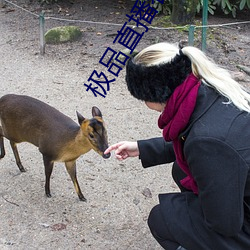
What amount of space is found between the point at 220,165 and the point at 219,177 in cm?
5

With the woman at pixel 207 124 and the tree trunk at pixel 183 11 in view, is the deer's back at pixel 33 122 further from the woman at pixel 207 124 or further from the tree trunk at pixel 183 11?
the tree trunk at pixel 183 11

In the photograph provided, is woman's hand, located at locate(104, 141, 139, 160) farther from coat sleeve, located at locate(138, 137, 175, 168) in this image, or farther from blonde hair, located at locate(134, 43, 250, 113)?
blonde hair, located at locate(134, 43, 250, 113)

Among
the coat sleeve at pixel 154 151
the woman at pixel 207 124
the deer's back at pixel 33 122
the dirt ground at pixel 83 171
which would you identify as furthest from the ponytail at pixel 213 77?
the deer's back at pixel 33 122

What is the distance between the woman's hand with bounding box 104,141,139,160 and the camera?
2.54m

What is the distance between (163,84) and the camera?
77.4 inches

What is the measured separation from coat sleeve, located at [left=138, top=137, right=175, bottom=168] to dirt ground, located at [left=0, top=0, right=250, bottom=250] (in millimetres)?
570

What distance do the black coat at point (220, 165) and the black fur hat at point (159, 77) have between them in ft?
0.37

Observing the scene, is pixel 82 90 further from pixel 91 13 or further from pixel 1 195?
pixel 91 13

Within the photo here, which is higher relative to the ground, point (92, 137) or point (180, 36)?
point (92, 137)

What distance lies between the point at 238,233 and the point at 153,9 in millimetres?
5519

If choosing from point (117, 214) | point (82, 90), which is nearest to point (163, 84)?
point (117, 214)

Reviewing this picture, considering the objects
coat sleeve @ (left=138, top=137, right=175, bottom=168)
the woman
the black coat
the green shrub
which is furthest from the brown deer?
the green shrub

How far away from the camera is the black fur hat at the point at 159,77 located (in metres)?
1.93

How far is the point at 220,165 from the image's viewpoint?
6.03 ft
